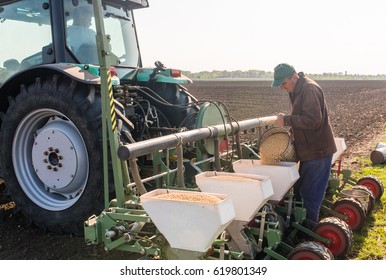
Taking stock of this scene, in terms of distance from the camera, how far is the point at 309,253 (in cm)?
305

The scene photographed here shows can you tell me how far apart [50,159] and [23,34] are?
1501 mm

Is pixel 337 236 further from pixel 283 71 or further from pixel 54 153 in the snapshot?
pixel 54 153

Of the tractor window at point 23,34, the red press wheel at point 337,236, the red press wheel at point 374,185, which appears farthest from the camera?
the red press wheel at point 374,185

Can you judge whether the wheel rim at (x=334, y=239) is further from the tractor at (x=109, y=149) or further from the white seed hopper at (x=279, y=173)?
the white seed hopper at (x=279, y=173)

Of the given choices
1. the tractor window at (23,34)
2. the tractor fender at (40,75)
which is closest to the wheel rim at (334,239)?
the tractor fender at (40,75)

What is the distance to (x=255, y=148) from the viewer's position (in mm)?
5125

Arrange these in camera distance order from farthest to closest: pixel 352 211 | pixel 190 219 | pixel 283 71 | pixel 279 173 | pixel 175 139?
pixel 352 211, pixel 283 71, pixel 279 173, pixel 175 139, pixel 190 219

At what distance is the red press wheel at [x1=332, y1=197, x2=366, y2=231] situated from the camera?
167 inches

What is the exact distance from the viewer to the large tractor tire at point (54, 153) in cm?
367

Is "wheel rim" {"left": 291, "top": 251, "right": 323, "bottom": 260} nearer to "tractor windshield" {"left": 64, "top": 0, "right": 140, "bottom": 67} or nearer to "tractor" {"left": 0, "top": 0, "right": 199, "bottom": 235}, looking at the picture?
"tractor" {"left": 0, "top": 0, "right": 199, "bottom": 235}

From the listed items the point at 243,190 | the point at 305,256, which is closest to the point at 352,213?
the point at 305,256

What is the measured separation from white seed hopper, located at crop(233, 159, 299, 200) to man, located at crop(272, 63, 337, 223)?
1.02 feet

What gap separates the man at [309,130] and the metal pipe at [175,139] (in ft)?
Result: 1.71

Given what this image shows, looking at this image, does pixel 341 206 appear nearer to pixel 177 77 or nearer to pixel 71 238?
pixel 177 77
